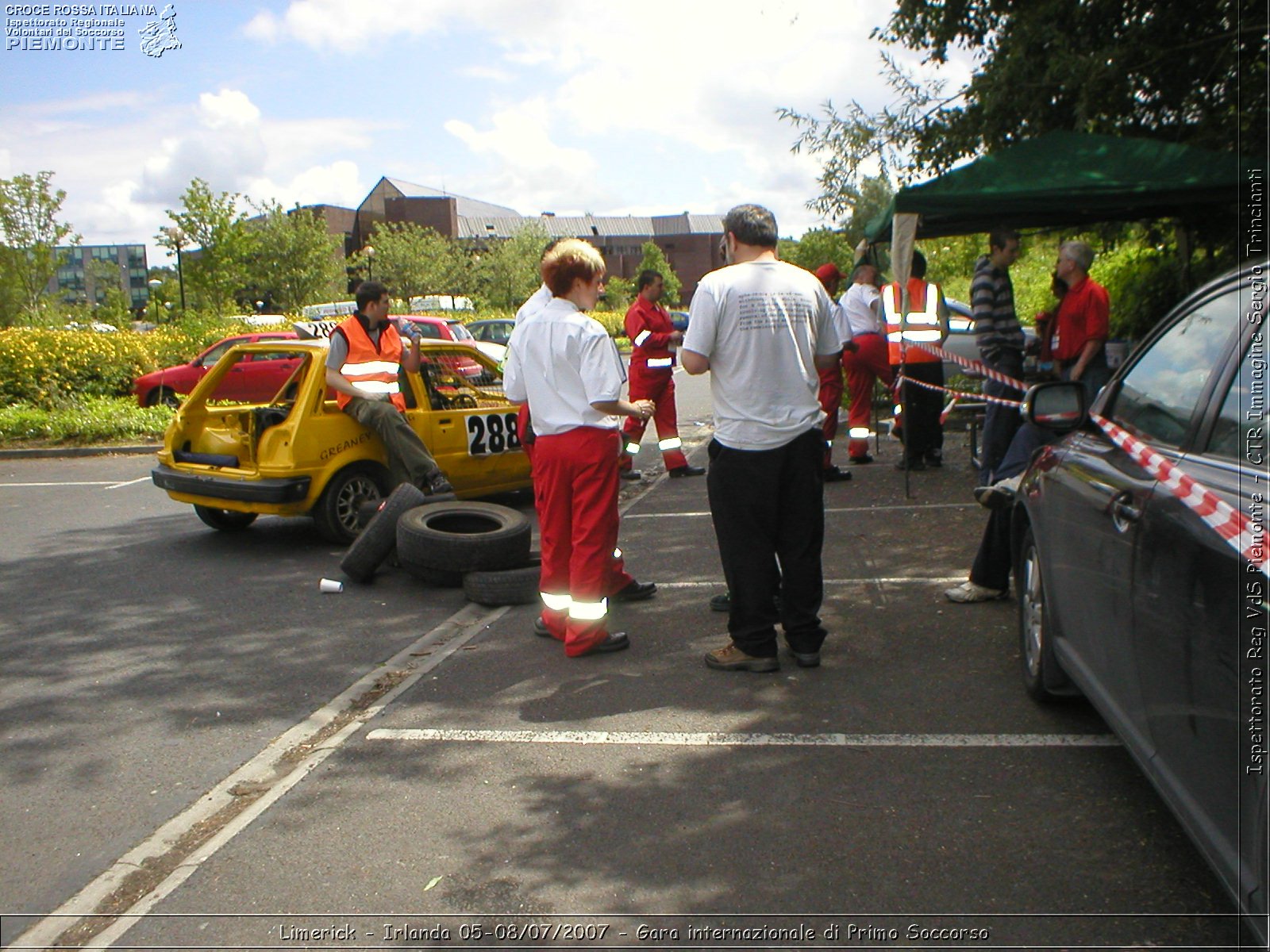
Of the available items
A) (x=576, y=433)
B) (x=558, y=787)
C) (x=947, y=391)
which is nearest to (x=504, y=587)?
(x=576, y=433)

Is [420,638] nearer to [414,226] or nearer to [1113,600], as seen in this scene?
[1113,600]

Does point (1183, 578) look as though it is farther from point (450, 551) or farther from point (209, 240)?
point (209, 240)

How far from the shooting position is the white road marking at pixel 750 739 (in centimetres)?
437

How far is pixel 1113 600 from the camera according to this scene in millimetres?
3447

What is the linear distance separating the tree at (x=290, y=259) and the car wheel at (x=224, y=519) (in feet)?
120

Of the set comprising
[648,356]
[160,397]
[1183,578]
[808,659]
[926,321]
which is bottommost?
[808,659]

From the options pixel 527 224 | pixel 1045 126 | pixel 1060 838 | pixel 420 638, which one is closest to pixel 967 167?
pixel 1045 126

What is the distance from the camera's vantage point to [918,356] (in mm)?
10367

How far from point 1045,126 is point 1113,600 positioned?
9.60 meters

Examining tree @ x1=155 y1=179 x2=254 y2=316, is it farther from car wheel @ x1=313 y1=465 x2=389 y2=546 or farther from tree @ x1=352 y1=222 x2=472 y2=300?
car wheel @ x1=313 y1=465 x2=389 y2=546

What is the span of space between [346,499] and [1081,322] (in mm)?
5556

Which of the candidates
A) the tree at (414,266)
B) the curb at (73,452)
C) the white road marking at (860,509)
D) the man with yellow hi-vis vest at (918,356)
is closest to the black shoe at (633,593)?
the white road marking at (860,509)

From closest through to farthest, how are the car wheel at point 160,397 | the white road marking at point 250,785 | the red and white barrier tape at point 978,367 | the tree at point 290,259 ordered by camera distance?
the white road marking at point 250,785 < the red and white barrier tape at point 978,367 < the car wheel at point 160,397 < the tree at point 290,259

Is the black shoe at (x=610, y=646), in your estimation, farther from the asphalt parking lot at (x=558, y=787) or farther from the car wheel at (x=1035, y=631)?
the car wheel at (x=1035, y=631)
